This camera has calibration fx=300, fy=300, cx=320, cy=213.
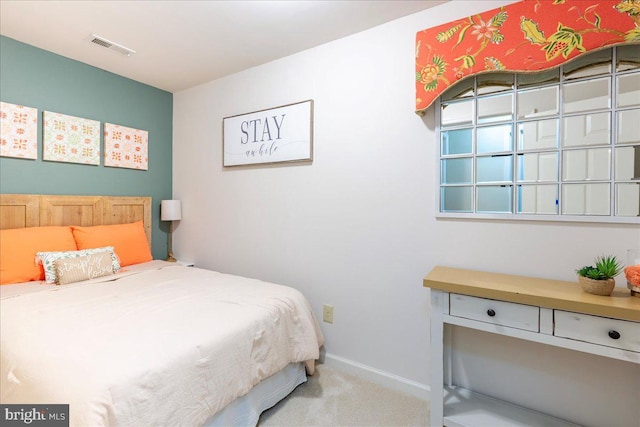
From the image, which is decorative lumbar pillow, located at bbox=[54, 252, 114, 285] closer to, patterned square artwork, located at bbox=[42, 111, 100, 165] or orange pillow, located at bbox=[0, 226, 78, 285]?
orange pillow, located at bbox=[0, 226, 78, 285]

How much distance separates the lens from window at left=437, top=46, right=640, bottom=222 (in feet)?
4.66

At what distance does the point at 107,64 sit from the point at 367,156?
8.06 ft

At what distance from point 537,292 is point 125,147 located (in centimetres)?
343

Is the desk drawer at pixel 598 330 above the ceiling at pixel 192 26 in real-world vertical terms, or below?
below

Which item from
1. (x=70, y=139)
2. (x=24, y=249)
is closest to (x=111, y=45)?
(x=70, y=139)

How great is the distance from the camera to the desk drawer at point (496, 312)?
1.30m

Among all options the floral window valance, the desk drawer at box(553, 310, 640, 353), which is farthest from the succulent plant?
the floral window valance

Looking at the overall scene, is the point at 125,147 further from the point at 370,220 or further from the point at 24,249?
the point at 370,220

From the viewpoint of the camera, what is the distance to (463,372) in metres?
1.76

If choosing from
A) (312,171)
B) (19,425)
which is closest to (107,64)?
(312,171)

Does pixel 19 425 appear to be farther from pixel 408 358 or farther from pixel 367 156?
pixel 367 156

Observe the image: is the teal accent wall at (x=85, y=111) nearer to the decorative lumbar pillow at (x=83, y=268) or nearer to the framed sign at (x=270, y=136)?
the decorative lumbar pillow at (x=83, y=268)

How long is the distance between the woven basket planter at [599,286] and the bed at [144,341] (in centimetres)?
141

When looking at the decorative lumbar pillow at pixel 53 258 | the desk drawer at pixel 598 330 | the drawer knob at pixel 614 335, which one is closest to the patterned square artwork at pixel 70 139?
the decorative lumbar pillow at pixel 53 258
